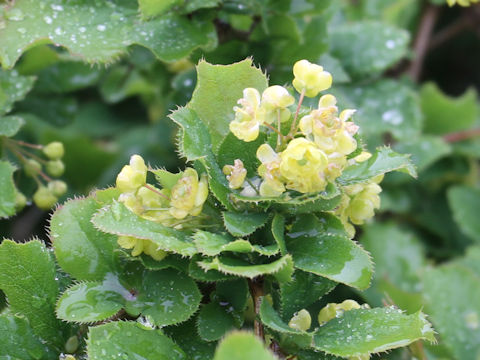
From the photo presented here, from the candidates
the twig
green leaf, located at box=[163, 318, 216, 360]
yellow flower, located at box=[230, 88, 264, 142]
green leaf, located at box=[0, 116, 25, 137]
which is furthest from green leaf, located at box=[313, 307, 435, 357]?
the twig

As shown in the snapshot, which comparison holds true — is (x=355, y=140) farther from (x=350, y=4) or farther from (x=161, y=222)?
(x=350, y=4)

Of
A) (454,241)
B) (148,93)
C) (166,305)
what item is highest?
(166,305)

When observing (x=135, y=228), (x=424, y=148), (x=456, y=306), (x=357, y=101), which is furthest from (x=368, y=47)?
(x=135, y=228)

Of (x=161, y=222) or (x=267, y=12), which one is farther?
(x=267, y=12)

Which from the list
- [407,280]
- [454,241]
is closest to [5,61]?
[407,280]

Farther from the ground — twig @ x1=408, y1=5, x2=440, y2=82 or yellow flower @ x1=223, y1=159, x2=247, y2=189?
yellow flower @ x1=223, y1=159, x2=247, y2=189

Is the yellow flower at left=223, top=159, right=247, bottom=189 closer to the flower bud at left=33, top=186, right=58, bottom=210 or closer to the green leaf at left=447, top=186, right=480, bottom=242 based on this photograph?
the flower bud at left=33, top=186, right=58, bottom=210
